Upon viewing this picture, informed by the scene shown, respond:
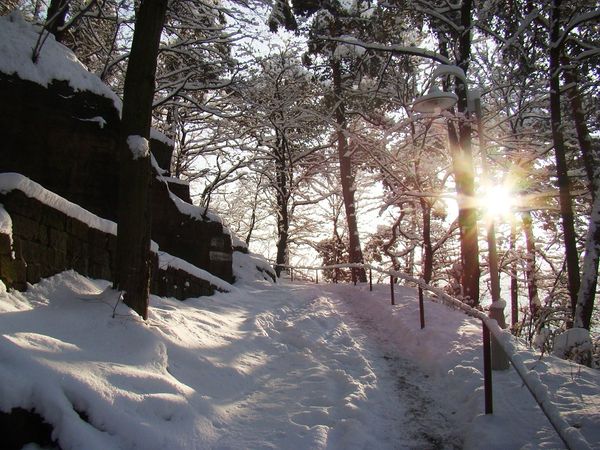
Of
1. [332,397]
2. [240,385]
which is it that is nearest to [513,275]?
[332,397]

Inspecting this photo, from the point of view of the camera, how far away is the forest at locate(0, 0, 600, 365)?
749cm

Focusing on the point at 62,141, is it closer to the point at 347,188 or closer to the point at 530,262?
the point at 347,188

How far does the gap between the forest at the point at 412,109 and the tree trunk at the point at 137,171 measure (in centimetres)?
2

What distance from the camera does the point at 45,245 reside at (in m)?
4.64

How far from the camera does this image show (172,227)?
9.48m

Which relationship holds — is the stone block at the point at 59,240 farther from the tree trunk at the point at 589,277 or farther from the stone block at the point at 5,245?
the tree trunk at the point at 589,277

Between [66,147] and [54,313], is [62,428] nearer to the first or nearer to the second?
[54,313]

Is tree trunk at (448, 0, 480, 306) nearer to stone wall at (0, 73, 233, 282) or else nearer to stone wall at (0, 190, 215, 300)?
stone wall at (0, 73, 233, 282)

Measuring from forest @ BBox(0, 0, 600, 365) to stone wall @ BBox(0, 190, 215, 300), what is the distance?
3.33 feet

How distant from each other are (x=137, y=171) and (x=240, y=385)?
8.63 ft


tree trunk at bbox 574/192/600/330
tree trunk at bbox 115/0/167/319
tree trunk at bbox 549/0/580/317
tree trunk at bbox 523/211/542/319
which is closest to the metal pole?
tree trunk at bbox 115/0/167/319

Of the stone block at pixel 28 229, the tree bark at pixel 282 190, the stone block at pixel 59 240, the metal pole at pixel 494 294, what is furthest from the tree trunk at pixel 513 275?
the stone block at pixel 28 229

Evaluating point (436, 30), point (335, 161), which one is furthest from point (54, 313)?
point (335, 161)

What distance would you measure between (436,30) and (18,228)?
1019 cm
